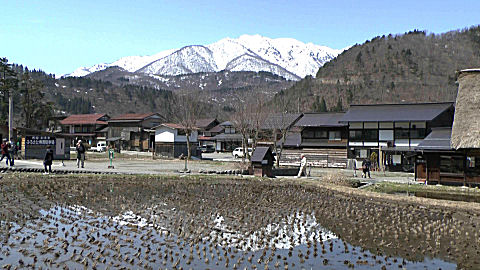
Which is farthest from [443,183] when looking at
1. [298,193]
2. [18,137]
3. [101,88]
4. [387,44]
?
[101,88]

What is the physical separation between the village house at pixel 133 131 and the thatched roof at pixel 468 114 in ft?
143

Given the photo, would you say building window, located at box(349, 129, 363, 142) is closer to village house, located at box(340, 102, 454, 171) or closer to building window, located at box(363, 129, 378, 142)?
village house, located at box(340, 102, 454, 171)

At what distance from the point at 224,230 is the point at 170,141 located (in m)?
36.3

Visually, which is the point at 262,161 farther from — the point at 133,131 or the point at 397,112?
the point at 133,131

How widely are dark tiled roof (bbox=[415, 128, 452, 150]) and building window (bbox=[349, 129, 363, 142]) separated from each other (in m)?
11.6

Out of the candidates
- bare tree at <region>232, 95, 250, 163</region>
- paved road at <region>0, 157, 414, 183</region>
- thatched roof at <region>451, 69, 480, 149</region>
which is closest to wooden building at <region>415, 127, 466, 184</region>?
thatched roof at <region>451, 69, 480, 149</region>

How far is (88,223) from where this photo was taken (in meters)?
10.8

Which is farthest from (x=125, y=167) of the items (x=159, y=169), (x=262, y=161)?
(x=262, y=161)

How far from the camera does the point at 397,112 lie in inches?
1542

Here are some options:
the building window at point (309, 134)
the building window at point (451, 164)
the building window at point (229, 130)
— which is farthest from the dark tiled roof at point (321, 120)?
the building window at point (229, 130)

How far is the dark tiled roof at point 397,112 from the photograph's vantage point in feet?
122

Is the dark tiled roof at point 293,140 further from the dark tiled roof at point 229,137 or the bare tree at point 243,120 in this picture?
the dark tiled roof at point 229,137

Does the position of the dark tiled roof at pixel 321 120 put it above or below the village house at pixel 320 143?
above

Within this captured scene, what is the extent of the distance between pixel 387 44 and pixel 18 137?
10417 cm
